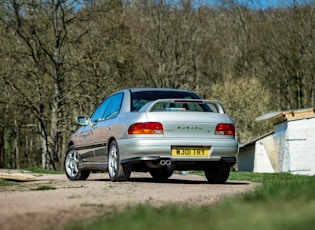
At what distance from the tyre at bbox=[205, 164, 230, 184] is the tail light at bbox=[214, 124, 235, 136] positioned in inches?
24.5

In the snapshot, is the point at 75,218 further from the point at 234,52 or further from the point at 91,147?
the point at 234,52

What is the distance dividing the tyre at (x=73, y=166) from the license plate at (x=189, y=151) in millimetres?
3623

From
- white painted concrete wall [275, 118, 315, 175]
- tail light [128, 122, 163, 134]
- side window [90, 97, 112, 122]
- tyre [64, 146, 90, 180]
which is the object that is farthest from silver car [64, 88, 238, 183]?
white painted concrete wall [275, 118, 315, 175]

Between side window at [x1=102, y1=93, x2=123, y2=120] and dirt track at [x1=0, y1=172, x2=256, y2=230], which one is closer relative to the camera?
dirt track at [x1=0, y1=172, x2=256, y2=230]

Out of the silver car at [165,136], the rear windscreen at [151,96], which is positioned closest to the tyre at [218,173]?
the silver car at [165,136]

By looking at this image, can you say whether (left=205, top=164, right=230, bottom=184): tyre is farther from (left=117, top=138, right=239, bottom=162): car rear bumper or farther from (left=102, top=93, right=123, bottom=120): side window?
(left=102, top=93, right=123, bottom=120): side window

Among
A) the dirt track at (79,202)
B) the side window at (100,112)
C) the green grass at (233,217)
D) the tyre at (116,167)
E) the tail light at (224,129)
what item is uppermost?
the side window at (100,112)

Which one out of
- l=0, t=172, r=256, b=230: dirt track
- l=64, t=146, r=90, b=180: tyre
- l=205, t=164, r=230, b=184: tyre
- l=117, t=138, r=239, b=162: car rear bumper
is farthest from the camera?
l=64, t=146, r=90, b=180: tyre

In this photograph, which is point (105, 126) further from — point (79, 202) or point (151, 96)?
point (79, 202)

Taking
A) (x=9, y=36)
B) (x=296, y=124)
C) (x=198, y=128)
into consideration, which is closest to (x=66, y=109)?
(x=9, y=36)

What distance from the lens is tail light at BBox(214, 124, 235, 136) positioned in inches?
438

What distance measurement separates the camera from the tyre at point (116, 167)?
1116 centimetres

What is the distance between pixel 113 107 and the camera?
12211 mm

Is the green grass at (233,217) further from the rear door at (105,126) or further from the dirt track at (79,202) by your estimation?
the rear door at (105,126)
